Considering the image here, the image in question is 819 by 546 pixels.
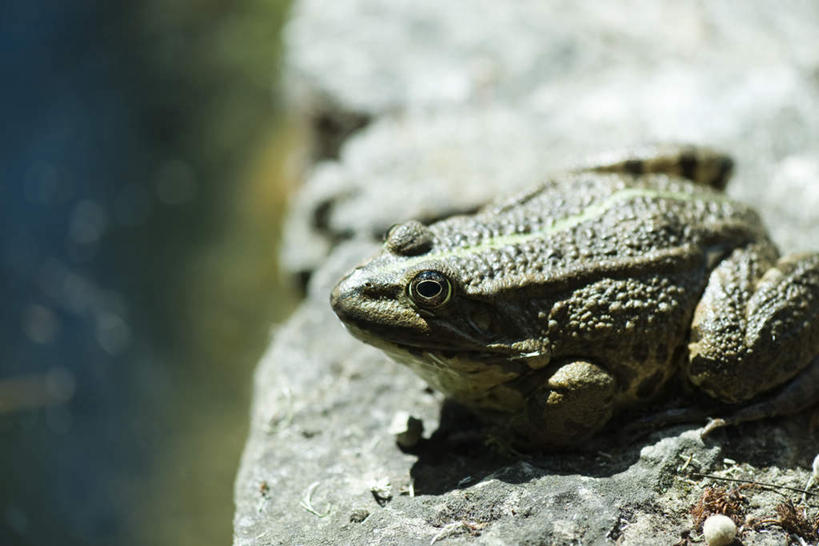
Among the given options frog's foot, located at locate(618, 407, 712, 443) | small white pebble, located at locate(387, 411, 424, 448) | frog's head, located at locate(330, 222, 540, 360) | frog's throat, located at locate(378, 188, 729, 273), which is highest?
frog's throat, located at locate(378, 188, 729, 273)

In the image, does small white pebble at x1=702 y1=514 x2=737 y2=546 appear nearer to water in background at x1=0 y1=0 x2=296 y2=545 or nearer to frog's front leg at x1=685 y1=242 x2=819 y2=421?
frog's front leg at x1=685 y1=242 x2=819 y2=421

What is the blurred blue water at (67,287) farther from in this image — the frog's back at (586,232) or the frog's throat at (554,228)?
the frog's back at (586,232)

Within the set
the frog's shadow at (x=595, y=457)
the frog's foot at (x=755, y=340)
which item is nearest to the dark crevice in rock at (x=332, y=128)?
the frog's shadow at (x=595, y=457)

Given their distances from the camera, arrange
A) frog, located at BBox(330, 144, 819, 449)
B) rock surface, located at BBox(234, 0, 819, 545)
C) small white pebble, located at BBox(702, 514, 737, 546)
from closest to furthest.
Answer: small white pebble, located at BBox(702, 514, 737, 546) → rock surface, located at BBox(234, 0, 819, 545) → frog, located at BBox(330, 144, 819, 449)

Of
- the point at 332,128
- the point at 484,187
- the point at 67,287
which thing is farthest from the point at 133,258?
the point at 484,187

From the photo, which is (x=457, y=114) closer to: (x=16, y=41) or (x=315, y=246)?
(x=315, y=246)

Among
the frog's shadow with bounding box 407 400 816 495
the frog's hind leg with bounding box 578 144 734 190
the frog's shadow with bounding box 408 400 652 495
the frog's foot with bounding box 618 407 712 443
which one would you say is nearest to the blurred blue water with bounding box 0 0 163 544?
the frog's shadow with bounding box 408 400 652 495
